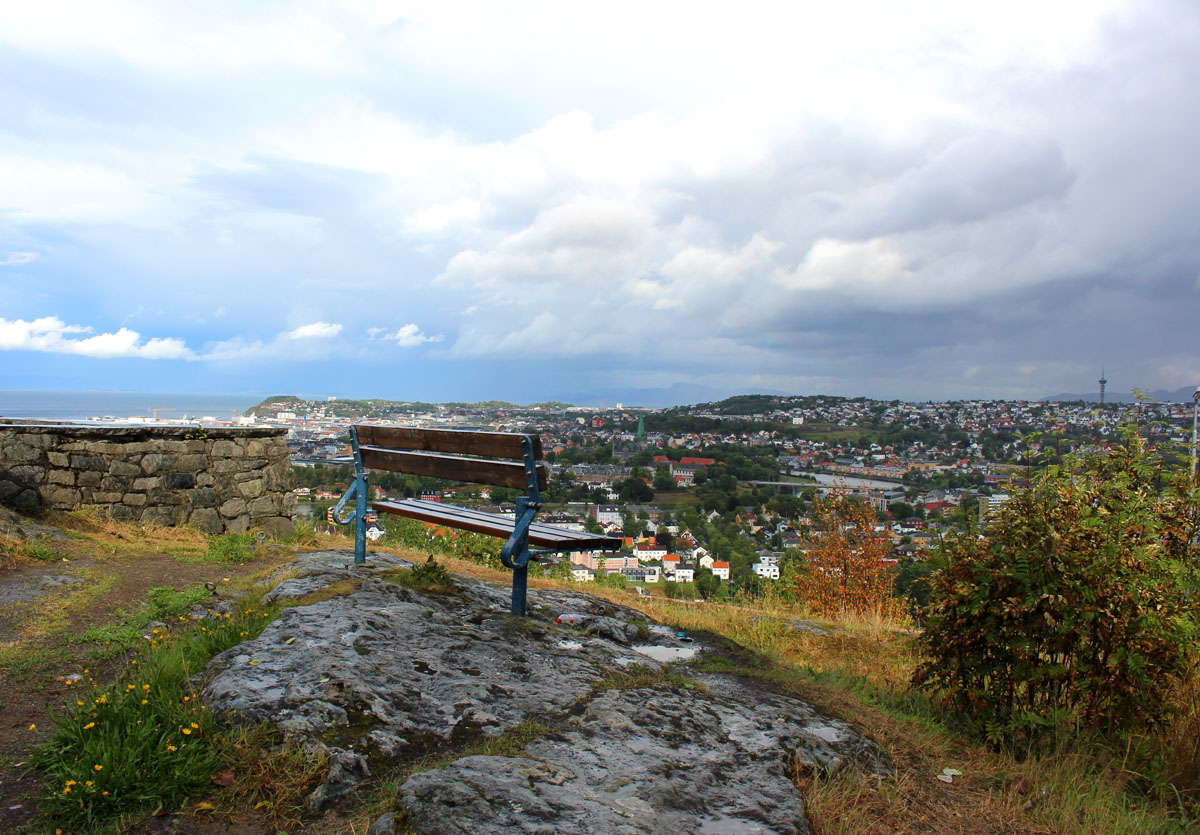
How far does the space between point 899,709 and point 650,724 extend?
178 cm

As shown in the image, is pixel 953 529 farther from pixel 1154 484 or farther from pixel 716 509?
pixel 716 509

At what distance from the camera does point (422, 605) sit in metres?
4.05

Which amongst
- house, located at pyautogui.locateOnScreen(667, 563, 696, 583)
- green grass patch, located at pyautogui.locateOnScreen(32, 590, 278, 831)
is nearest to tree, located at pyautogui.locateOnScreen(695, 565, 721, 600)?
house, located at pyautogui.locateOnScreen(667, 563, 696, 583)

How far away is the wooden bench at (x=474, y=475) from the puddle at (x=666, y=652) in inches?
26.8

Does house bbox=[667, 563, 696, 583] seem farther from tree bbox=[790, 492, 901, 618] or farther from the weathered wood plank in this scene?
the weathered wood plank

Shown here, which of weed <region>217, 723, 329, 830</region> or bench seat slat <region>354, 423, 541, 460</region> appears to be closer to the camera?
weed <region>217, 723, 329, 830</region>

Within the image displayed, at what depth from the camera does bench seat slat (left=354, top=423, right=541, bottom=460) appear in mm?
4227

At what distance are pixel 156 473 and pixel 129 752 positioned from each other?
5948 millimetres

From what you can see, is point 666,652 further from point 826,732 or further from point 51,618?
point 51,618

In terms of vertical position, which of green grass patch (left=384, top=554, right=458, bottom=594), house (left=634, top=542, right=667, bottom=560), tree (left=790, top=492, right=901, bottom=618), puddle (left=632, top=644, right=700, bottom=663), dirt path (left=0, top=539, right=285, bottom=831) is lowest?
house (left=634, top=542, right=667, bottom=560)

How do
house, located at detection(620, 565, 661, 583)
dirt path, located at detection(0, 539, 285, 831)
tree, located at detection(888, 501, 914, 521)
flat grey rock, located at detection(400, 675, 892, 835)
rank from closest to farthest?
flat grey rock, located at detection(400, 675, 892, 835)
dirt path, located at detection(0, 539, 285, 831)
house, located at detection(620, 565, 661, 583)
tree, located at detection(888, 501, 914, 521)

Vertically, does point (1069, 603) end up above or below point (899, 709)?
above

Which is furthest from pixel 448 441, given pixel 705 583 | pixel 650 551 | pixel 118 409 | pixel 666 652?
pixel 118 409

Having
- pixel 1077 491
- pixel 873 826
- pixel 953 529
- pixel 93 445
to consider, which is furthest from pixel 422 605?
pixel 93 445
